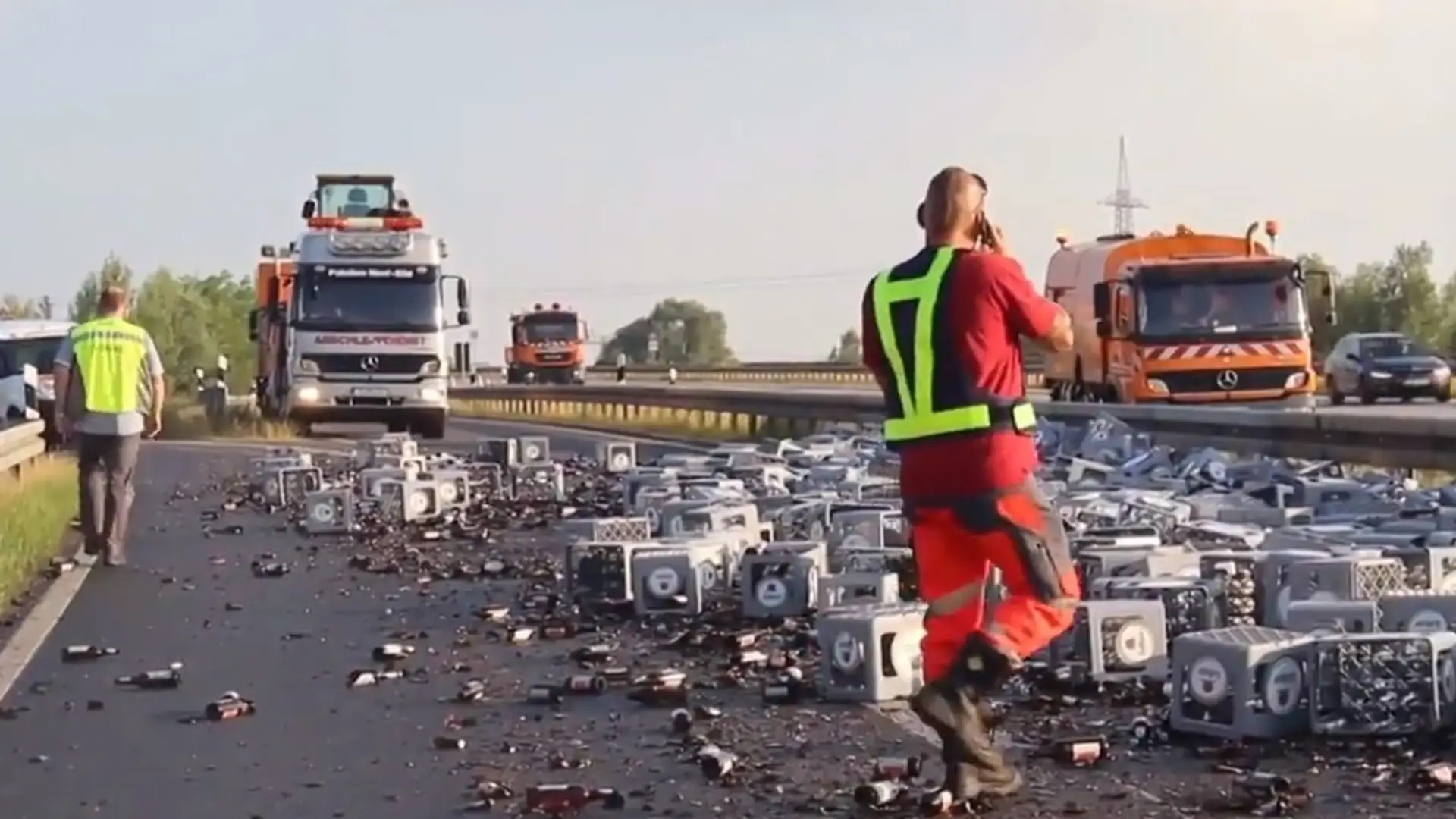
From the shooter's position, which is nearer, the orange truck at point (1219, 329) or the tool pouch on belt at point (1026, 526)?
the tool pouch on belt at point (1026, 526)

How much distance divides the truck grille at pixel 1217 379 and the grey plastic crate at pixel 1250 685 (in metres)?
23.6

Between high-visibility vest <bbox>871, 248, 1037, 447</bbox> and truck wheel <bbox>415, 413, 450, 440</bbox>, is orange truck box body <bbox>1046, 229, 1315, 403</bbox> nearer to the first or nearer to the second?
truck wheel <bbox>415, 413, 450, 440</bbox>

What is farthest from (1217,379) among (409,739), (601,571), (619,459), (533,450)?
(409,739)

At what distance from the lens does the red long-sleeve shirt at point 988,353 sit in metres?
7.28

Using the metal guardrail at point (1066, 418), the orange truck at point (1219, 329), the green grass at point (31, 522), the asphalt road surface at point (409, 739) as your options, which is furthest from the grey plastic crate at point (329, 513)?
the orange truck at point (1219, 329)

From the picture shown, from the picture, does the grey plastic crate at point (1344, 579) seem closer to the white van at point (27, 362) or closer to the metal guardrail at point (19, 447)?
the metal guardrail at point (19, 447)

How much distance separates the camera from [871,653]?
9.24 metres

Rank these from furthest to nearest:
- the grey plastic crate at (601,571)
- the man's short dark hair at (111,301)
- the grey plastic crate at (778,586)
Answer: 1. the man's short dark hair at (111,301)
2. the grey plastic crate at (601,571)
3. the grey plastic crate at (778,586)

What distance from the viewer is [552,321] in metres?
74.4

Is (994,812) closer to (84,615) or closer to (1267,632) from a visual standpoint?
(1267,632)

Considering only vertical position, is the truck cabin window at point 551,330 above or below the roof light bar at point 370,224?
below

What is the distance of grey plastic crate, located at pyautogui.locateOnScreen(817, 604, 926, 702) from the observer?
9.19 metres

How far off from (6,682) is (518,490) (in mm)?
12121

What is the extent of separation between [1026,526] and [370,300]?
29.4 m
